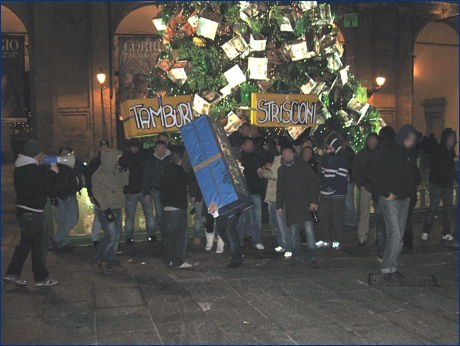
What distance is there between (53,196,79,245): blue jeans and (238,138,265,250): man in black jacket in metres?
2.91

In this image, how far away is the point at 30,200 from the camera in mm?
7211

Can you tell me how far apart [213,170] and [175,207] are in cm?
87

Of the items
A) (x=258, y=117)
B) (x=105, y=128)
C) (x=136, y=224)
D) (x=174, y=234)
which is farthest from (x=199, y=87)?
(x=105, y=128)

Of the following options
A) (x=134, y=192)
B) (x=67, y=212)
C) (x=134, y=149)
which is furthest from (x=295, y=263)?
(x=67, y=212)

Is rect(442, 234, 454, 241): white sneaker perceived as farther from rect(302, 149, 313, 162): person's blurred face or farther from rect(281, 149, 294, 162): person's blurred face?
rect(281, 149, 294, 162): person's blurred face

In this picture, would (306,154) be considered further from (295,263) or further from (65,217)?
(65,217)

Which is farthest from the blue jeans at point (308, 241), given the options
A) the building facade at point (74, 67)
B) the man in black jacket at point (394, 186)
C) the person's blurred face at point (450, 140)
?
the building facade at point (74, 67)

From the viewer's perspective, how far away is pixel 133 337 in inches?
211

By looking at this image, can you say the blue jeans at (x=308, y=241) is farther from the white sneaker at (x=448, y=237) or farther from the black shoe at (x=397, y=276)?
the white sneaker at (x=448, y=237)

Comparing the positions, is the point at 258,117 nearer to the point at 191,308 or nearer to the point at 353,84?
the point at 353,84

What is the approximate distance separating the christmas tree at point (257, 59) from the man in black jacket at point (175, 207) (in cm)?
298

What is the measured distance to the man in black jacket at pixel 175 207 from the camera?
828cm

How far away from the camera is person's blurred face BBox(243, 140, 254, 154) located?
383 inches

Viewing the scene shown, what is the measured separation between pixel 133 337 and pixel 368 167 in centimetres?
426
